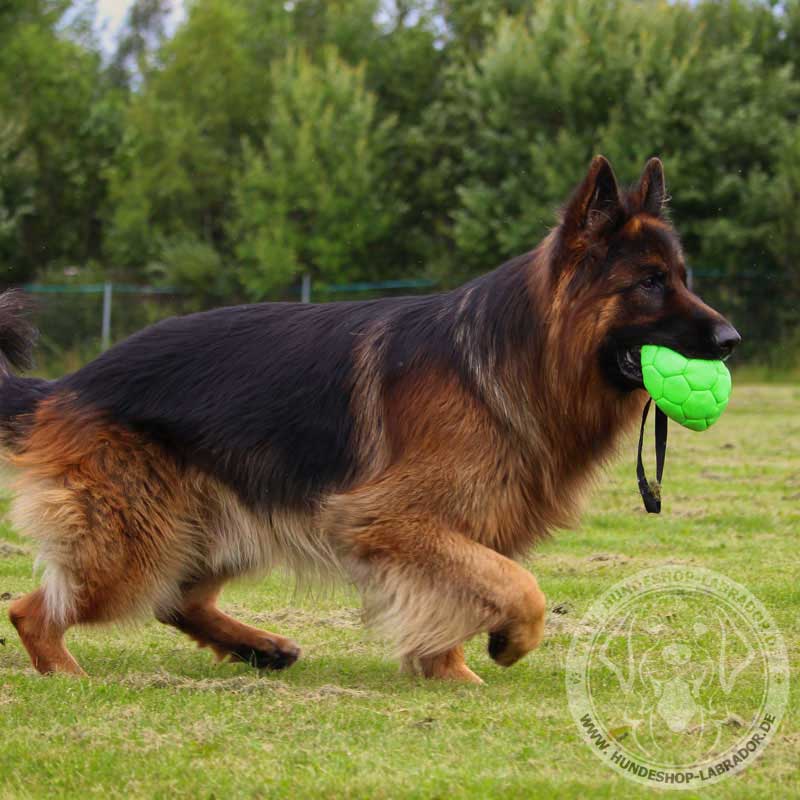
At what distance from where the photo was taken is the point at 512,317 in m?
5.12

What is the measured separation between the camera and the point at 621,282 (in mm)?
4871

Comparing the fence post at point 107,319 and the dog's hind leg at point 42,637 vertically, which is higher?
the dog's hind leg at point 42,637

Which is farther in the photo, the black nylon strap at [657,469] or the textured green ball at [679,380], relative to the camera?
the black nylon strap at [657,469]

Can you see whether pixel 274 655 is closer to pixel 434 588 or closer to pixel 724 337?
pixel 434 588

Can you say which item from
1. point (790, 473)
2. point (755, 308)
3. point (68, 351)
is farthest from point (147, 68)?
point (790, 473)

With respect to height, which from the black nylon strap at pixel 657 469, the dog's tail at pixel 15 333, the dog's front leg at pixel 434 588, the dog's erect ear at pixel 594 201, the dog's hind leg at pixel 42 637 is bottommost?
the dog's hind leg at pixel 42 637

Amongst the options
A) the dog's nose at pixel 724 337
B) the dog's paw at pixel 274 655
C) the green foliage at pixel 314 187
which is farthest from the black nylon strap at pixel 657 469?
the green foliage at pixel 314 187

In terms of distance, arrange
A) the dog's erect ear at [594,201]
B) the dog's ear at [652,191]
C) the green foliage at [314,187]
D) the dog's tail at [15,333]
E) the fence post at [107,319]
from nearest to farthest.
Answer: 1. the dog's erect ear at [594,201]
2. the dog's ear at [652,191]
3. the dog's tail at [15,333]
4. the fence post at [107,319]
5. the green foliage at [314,187]

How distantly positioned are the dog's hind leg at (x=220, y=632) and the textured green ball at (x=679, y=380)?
1.96 m

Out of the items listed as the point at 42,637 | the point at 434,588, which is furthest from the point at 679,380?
the point at 42,637

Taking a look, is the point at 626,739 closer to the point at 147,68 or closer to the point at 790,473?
the point at 790,473

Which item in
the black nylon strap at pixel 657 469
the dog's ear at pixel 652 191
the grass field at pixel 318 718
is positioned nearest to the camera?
the grass field at pixel 318 718

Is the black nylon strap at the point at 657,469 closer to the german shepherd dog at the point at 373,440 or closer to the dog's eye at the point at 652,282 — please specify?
the german shepherd dog at the point at 373,440

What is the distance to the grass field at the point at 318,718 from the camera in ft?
11.5
